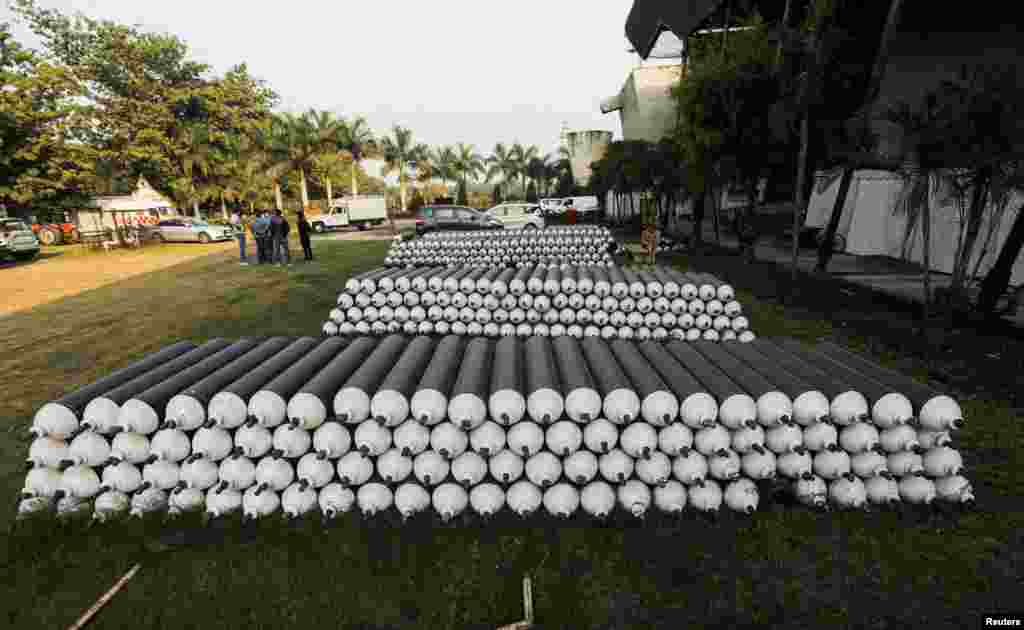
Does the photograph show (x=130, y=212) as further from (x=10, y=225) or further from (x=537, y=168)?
(x=537, y=168)

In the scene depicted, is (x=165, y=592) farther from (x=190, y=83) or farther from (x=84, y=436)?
(x=190, y=83)

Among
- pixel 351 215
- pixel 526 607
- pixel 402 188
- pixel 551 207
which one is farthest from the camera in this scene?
pixel 402 188

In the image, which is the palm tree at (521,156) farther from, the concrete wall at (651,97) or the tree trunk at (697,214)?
the tree trunk at (697,214)

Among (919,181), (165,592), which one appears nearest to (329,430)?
(165,592)

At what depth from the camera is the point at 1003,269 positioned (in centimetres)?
984

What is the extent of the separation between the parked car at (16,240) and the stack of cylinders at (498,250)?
21779 millimetres

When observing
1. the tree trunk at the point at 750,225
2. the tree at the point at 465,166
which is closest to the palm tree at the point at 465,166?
the tree at the point at 465,166

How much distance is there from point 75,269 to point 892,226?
37911 mm

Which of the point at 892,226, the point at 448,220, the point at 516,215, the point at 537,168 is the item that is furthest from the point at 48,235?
the point at 537,168

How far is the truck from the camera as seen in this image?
1550 inches

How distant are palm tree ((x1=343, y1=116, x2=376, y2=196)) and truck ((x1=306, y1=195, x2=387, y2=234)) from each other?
56.2 ft

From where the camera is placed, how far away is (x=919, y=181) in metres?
8.99

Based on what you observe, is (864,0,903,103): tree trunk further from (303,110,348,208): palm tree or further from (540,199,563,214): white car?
→ (303,110,348,208): palm tree

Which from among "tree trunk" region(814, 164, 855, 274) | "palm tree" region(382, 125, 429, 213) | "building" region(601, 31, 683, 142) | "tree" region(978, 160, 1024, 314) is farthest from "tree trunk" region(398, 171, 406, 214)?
"tree" region(978, 160, 1024, 314)
